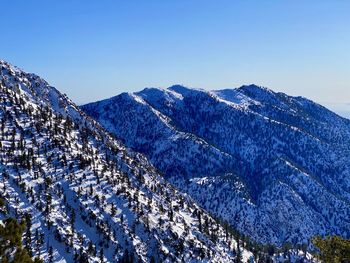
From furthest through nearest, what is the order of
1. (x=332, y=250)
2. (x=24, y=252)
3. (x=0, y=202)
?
(x=332, y=250) < (x=24, y=252) < (x=0, y=202)

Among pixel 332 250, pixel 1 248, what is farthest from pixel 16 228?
pixel 332 250

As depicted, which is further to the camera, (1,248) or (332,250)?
(332,250)

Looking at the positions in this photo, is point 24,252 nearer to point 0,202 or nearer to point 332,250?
point 0,202

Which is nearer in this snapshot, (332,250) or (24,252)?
(24,252)

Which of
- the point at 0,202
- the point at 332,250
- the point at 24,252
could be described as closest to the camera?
the point at 0,202

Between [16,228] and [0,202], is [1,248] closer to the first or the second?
[16,228]

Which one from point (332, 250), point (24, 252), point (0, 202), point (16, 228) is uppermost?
point (0, 202)

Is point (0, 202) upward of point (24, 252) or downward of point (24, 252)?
upward

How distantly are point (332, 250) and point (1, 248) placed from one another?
54429 mm

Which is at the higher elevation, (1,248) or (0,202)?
(0,202)

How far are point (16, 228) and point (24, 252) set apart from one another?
2.92m

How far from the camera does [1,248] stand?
44281mm

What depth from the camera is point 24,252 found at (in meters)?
44.8

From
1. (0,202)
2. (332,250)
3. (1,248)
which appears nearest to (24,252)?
(1,248)
